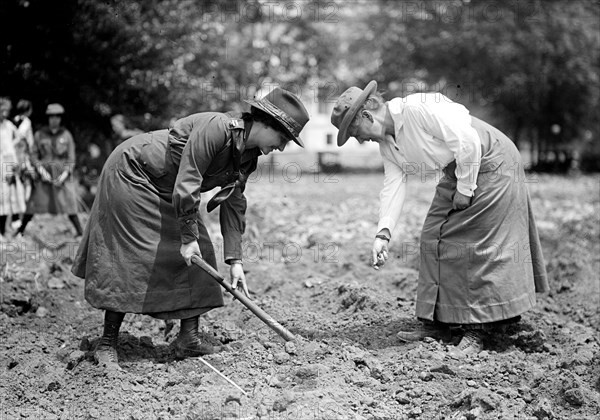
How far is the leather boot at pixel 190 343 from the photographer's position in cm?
476

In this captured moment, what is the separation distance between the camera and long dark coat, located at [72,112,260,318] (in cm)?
449

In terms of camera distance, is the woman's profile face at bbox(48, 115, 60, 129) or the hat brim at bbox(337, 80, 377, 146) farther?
the woman's profile face at bbox(48, 115, 60, 129)

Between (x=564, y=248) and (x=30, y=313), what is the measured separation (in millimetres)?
5998

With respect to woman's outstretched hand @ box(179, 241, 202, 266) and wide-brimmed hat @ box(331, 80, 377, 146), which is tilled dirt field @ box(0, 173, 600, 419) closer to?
woman's outstretched hand @ box(179, 241, 202, 266)

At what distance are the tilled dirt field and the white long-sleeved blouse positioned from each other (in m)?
1.03

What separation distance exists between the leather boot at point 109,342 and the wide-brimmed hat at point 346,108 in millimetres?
1826

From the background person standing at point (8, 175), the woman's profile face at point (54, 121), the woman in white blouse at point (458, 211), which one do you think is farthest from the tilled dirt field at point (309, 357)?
the woman's profile face at point (54, 121)

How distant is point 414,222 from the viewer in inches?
442

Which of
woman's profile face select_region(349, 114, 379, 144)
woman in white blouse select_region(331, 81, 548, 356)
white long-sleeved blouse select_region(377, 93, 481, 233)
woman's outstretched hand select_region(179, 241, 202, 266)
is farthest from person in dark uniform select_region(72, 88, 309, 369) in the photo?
white long-sleeved blouse select_region(377, 93, 481, 233)

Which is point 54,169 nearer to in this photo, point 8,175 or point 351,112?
point 8,175

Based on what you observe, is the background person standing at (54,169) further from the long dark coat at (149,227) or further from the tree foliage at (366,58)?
the long dark coat at (149,227)

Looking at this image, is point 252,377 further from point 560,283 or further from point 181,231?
point 560,283

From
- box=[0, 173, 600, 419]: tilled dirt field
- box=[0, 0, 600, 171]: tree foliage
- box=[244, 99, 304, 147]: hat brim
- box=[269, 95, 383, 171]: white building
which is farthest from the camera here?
box=[269, 95, 383, 171]: white building

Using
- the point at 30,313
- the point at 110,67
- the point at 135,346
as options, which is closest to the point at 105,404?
the point at 135,346
